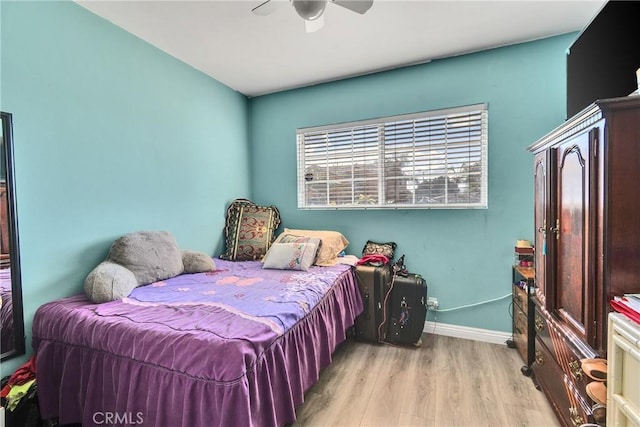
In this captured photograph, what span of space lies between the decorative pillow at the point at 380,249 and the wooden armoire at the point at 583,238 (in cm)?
124

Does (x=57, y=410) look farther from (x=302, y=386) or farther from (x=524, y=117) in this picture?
(x=524, y=117)

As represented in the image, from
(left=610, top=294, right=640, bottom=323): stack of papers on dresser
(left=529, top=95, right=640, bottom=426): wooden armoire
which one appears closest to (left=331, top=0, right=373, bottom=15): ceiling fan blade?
(left=529, top=95, right=640, bottom=426): wooden armoire

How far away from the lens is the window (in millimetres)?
2613

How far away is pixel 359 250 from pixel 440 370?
1298 mm

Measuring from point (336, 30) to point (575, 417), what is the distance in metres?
2.76

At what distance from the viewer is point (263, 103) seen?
3490mm

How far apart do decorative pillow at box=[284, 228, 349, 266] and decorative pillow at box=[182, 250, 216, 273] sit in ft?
2.96

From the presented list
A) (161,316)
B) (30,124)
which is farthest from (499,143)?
(30,124)

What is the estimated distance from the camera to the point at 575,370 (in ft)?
4.27

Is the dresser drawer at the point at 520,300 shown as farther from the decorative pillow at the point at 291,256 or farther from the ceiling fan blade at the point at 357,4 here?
the ceiling fan blade at the point at 357,4

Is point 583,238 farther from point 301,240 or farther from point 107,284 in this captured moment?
point 107,284

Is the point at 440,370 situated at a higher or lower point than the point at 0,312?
lower

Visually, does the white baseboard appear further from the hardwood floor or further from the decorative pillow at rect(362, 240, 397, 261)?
the decorative pillow at rect(362, 240, 397, 261)
